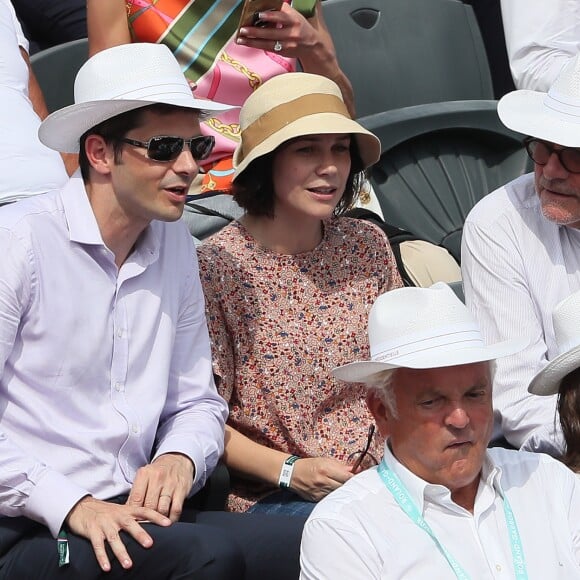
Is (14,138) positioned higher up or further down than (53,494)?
higher up

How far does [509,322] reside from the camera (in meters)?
3.50

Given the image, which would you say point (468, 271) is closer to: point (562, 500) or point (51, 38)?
point (562, 500)

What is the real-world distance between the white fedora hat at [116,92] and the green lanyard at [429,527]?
3.39ft

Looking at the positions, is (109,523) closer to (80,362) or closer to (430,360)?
(80,362)

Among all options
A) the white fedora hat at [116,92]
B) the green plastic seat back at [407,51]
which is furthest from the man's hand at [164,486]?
the green plastic seat back at [407,51]

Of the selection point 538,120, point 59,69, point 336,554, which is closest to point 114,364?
point 336,554

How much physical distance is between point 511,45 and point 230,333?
1417 millimetres

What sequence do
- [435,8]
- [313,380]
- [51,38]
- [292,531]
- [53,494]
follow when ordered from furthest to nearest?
[435,8] < [51,38] < [313,380] < [292,531] < [53,494]

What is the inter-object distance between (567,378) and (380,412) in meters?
0.54

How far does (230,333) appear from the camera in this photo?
3590 mm

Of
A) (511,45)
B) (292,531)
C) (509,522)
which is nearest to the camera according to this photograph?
(509,522)

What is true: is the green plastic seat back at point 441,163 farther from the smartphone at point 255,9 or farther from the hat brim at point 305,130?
the hat brim at point 305,130

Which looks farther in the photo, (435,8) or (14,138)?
(435,8)

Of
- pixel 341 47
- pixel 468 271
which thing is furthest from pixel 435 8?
pixel 468 271
